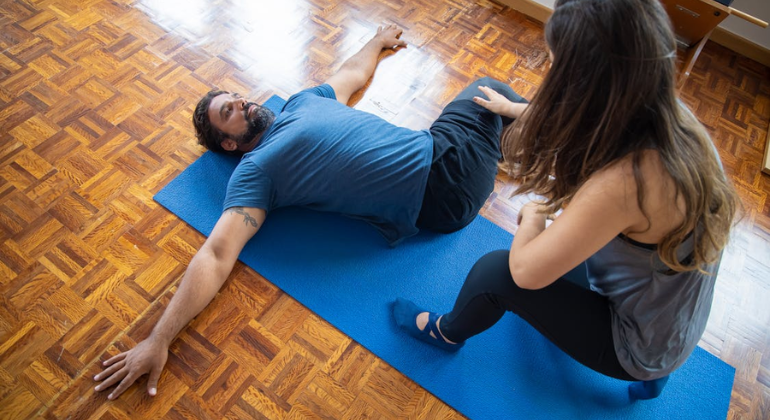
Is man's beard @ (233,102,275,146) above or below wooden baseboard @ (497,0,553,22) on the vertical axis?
below

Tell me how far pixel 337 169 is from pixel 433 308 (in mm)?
569

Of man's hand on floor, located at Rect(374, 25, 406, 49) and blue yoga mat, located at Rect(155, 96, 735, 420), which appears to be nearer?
blue yoga mat, located at Rect(155, 96, 735, 420)

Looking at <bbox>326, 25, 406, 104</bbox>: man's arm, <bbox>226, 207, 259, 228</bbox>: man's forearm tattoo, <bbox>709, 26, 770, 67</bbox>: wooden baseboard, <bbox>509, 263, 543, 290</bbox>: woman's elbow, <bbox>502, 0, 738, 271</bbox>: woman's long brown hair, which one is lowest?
<bbox>226, 207, 259, 228</bbox>: man's forearm tattoo

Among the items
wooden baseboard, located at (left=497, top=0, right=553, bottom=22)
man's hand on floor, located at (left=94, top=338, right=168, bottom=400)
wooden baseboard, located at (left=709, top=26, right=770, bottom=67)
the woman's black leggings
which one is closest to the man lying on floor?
man's hand on floor, located at (left=94, top=338, right=168, bottom=400)

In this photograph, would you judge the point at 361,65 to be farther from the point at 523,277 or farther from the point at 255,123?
the point at 523,277

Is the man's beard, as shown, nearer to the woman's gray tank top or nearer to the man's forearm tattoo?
the man's forearm tattoo

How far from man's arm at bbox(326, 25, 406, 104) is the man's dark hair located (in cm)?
49

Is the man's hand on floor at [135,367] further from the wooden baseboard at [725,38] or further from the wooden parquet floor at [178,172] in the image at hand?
the wooden baseboard at [725,38]

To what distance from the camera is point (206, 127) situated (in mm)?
1805

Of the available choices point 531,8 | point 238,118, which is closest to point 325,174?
point 238,118

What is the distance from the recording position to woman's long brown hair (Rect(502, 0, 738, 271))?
2.66 feet

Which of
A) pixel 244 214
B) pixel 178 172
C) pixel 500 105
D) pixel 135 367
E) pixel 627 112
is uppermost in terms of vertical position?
pixel 627 112

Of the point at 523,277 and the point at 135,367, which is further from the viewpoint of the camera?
the point at 135,367

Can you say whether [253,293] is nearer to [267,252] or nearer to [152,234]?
[267,252]
